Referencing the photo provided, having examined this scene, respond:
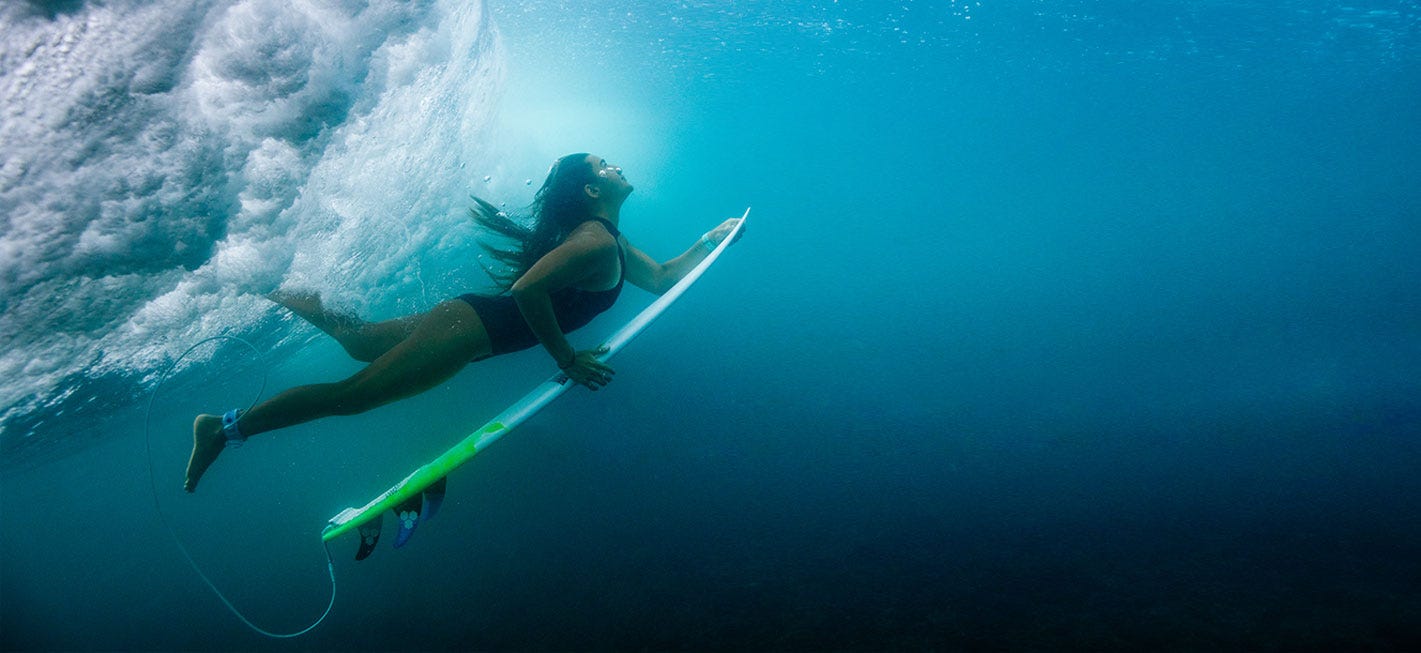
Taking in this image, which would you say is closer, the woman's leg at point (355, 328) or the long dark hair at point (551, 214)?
the long dark hair at point (551, 214)

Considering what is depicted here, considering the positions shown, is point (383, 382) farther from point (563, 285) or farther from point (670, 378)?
point (670, 378)

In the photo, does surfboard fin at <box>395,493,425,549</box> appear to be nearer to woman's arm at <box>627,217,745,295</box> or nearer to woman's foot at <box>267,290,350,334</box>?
woman's foot at <box>267,290,350,334</box>

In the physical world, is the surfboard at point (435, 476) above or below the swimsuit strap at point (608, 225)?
below

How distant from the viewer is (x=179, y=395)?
17.0m

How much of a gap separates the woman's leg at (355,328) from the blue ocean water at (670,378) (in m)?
1.36

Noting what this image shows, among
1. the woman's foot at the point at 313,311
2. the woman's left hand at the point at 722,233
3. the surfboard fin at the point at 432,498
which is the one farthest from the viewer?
the woman's left hand at the point at 722,233

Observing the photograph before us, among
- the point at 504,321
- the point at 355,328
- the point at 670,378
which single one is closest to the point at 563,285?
the point at 504,321

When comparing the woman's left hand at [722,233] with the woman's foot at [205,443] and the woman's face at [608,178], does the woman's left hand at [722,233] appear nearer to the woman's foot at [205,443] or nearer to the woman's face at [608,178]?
the woman's face at [608,178]

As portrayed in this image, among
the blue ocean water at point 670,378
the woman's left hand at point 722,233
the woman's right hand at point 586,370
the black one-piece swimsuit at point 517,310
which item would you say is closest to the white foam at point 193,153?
the blue ocean water at point 670,378

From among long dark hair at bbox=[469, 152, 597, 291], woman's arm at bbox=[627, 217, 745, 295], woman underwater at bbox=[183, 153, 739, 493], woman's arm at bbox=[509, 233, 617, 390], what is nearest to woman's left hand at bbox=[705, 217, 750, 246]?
woman's arm at bbox=[627, 217, 745, 295]

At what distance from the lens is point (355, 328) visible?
3520mm

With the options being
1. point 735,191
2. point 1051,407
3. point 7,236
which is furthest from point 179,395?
point 735,191

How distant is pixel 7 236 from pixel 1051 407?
1830cm

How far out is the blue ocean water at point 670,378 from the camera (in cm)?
418
